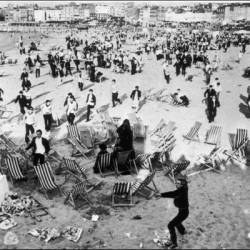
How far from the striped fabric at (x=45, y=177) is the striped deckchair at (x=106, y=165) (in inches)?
56.1

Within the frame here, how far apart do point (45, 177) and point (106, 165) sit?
1696 millimetres

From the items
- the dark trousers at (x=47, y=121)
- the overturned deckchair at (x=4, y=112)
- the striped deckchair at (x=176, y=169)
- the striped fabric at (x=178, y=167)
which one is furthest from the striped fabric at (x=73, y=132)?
the overturned deckchair at (x=4, y=112)

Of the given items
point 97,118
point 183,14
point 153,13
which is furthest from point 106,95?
point 153,13

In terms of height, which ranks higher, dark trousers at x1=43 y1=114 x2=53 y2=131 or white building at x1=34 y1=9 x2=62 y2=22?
white building at x1=34 y1=9 x2=62 y2=22

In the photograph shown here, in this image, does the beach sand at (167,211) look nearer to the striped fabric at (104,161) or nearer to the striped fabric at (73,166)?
the striped fabric at (104,161)

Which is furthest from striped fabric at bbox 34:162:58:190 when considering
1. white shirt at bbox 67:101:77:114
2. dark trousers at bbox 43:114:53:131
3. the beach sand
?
white shirt at bbox 67:101:77:114

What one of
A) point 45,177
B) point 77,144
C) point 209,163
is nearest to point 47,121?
point 77,144

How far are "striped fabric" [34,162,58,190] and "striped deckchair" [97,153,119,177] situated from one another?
4.67ft

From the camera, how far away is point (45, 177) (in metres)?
7.66

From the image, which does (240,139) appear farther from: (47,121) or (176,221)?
(47,121)

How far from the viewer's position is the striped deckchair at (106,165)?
8.67m

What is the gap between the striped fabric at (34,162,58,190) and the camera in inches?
299

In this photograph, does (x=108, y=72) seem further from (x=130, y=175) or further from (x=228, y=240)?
(x=228, y=240)

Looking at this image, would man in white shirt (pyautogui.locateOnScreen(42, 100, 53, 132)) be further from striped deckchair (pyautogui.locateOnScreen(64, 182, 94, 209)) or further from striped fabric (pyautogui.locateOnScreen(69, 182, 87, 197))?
striped fabric (pyautogui.locateOnScreen(69, 182, 87, 197))
